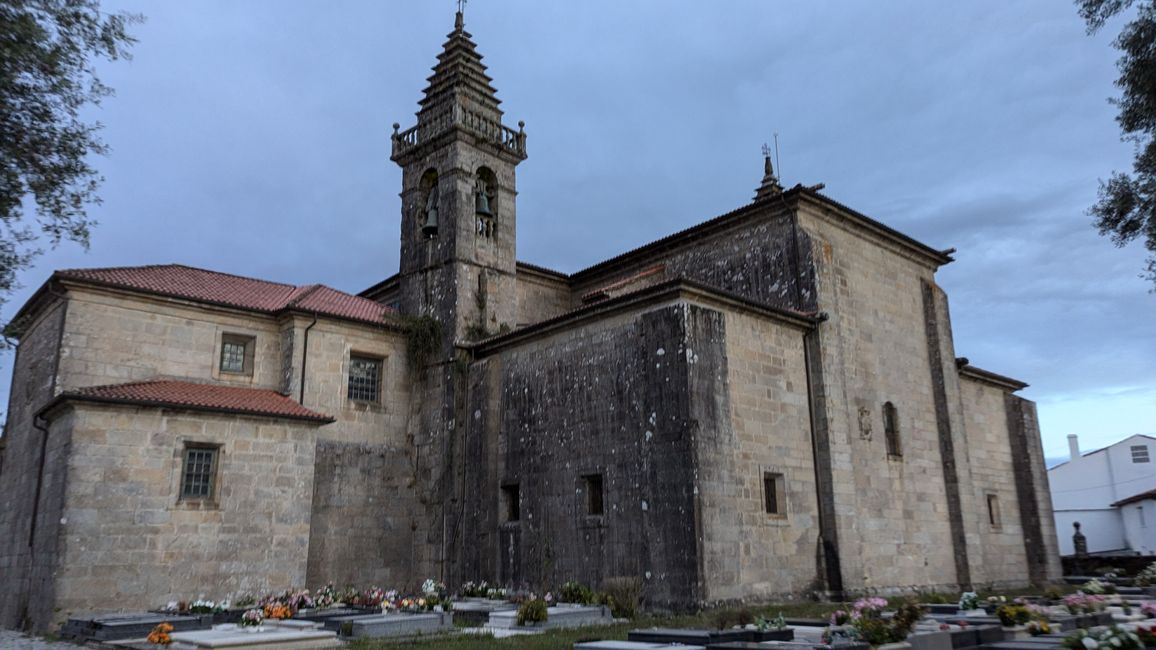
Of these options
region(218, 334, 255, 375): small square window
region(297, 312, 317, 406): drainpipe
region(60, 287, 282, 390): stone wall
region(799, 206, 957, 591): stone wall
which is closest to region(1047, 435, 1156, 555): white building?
region(799, 206, 957, 591): stone wall

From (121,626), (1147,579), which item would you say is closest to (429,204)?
(121,626)

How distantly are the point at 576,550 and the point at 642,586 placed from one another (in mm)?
2057

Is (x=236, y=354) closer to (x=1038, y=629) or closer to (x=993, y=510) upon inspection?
(x=1038, y=629)

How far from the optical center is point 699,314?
1659 centimetres

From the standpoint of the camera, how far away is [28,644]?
13.1 m

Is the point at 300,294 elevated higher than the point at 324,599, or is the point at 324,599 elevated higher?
the point at 300,294

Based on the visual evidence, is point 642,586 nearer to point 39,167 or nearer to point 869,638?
point 869,638

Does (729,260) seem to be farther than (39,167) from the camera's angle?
Yes

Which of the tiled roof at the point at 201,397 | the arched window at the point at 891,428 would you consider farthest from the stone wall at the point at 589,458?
the arched window at the point at 891,428

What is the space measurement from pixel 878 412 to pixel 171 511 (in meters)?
16.2

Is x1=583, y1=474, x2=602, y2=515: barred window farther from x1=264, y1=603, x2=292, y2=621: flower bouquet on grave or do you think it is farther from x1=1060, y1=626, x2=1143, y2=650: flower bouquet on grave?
x1=1060, y1=626, x2=1143, y2=650: flower bouquet on grave

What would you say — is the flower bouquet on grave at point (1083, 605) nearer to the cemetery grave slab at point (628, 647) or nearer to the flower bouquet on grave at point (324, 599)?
the cemetery grave slab at point (628, 647)

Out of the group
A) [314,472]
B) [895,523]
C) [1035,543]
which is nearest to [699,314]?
[895,523]

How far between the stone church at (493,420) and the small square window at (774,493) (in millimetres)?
79
